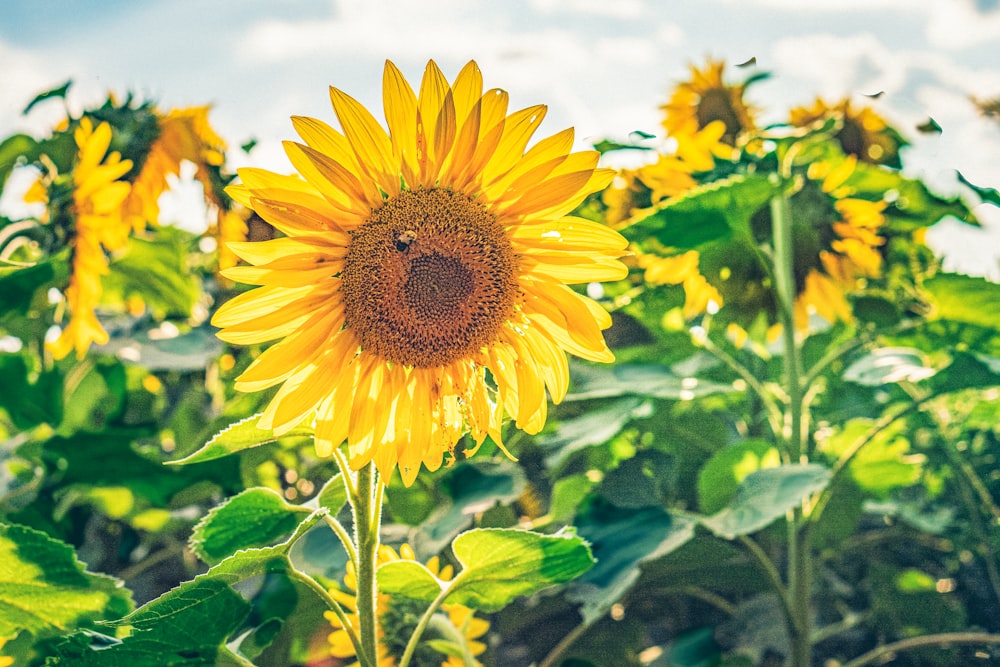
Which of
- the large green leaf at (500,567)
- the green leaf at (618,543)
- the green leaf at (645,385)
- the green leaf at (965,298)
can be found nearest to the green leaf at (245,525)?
the large green leaf at (500,567)

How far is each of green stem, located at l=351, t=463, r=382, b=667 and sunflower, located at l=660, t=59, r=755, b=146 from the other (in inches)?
62.6

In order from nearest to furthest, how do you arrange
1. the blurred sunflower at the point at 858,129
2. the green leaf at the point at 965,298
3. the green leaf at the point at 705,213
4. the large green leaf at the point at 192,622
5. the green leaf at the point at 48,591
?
the large green leaf at the point at 192,622 → the green leaf at the point at 48,591 → the green leaf at the point at 705,213 → the green leaf at the point at 965,298 → the blurred sunflower at the point at 858,129

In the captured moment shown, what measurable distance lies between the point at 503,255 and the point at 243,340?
0.24 m

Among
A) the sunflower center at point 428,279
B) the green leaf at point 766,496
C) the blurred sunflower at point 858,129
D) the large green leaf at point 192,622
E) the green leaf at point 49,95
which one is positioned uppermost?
the green leaf at point 49,95

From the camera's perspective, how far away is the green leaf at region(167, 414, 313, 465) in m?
0.70

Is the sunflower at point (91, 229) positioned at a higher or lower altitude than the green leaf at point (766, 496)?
higher

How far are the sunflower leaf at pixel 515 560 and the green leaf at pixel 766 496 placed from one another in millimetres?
255

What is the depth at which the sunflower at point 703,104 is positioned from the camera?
2.09m

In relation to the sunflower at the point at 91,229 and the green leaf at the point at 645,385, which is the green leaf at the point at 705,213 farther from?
the sunflower at the point at 91,229

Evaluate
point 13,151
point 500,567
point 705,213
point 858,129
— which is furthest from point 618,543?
point 858,129

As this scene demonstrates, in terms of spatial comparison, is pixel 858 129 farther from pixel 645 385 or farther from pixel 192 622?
pixel 192 622

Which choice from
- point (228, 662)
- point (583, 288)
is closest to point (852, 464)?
point (583, 288)

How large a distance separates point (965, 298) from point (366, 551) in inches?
35.5

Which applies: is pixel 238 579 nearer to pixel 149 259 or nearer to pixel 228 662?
pixel 228 662
